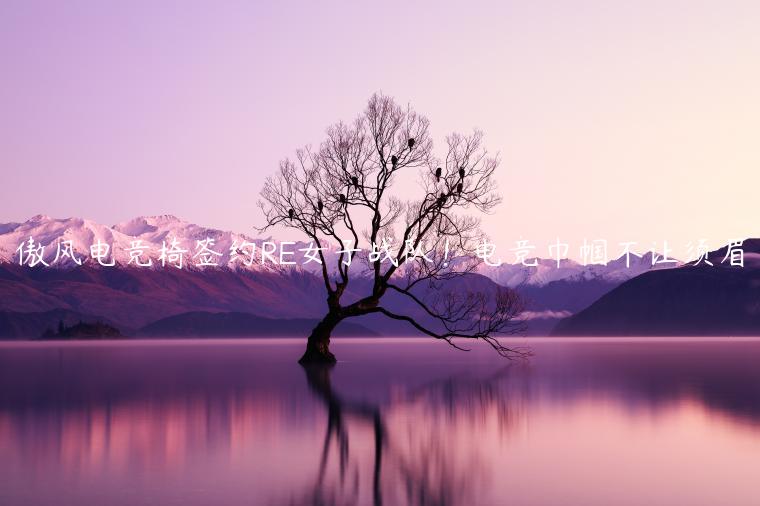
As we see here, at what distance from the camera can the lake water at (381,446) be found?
1296 centimetres

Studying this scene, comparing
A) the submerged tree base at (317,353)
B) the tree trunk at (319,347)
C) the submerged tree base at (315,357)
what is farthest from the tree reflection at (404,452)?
the submerged tree base at (315,357)

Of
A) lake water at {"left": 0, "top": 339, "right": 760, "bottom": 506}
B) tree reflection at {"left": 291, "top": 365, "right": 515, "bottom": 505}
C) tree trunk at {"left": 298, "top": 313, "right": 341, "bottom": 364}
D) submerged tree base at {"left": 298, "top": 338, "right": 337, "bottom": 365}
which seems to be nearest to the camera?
tree reflection at {"left": 291, "top": 365, "right": 515, "bottom": 505}

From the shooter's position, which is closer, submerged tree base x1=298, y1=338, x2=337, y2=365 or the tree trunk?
the tree trunk

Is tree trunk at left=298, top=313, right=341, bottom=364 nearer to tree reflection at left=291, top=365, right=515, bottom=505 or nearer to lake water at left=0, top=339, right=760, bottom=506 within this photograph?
lake water at left=0, top=339, right=760, bottom=506

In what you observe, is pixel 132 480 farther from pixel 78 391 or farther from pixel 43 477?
pixel 78 391

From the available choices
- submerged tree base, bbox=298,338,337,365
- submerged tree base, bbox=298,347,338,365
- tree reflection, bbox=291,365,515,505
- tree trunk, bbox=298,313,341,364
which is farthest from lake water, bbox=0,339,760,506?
submerged tree base, bbox=298,347,338,365

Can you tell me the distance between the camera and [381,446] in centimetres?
1752

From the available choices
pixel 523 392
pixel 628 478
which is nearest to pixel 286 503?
pixel 628 478

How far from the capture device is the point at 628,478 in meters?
14.2

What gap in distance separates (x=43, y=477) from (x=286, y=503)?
4.22 metres

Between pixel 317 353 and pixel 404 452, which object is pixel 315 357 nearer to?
pixel 317 353

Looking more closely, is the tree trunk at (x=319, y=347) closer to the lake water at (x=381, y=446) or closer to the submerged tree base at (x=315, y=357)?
the submerged tree base at (x=315, y=357)

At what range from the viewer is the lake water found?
42.5 ft

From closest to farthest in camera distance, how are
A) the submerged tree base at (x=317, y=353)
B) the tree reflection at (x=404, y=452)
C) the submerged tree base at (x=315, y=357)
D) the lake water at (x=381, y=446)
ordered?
the tree reflection at (x=404, y=452), the lake water at (x=381, y=446), the submerged tree base at (x=317, y=353), the submerged tree base at (x=315, y=357)
